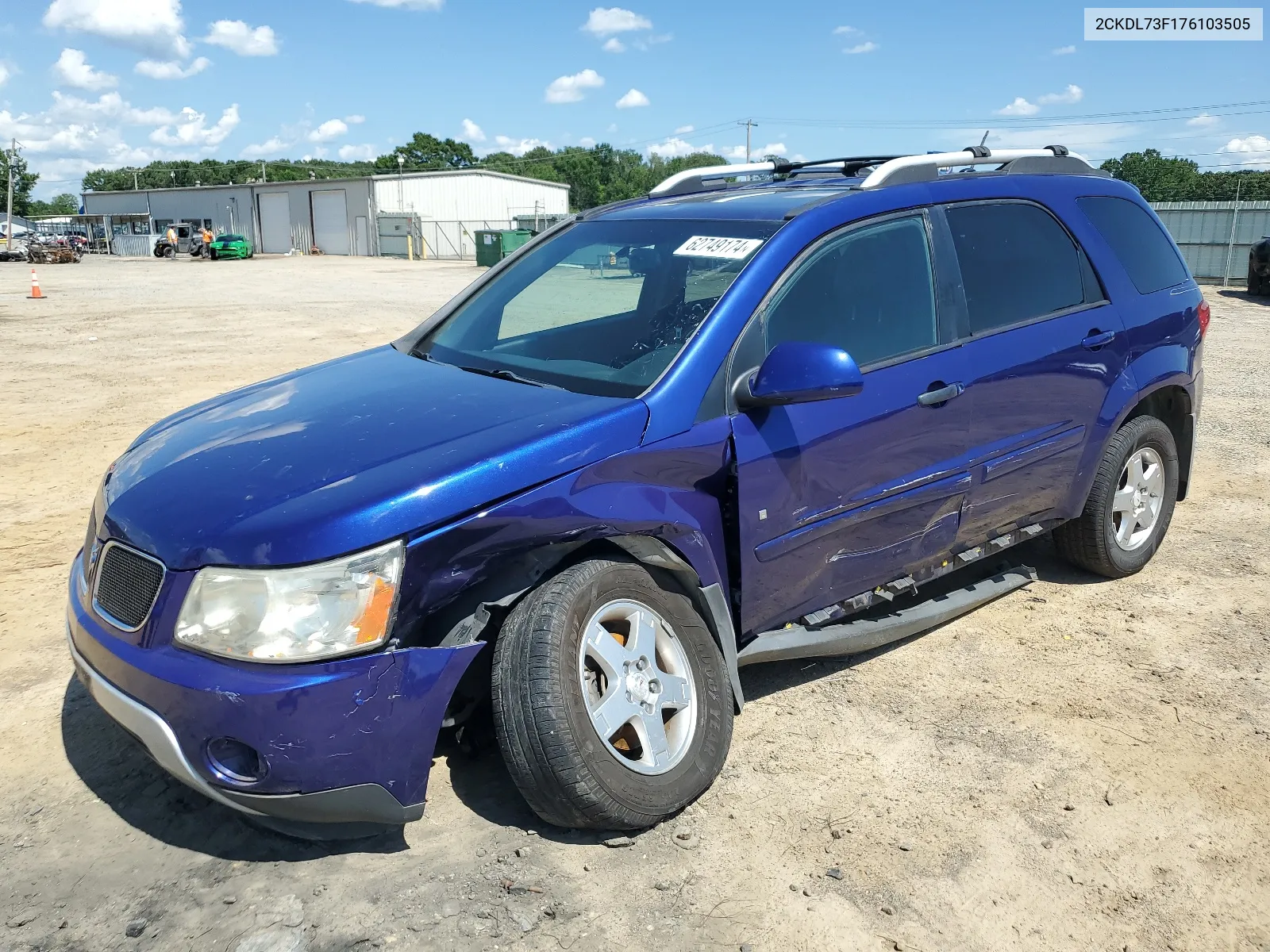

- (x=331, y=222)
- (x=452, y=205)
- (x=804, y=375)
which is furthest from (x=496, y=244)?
(x=804, y=375)

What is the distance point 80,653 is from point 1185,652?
4100mm

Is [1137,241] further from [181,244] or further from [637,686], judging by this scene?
[181,244]

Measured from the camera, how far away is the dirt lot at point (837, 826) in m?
2.57

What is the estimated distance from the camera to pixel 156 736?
2.56 metres

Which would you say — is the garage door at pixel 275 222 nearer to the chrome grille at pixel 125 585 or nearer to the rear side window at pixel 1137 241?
the rear side window at pixel 1137 241

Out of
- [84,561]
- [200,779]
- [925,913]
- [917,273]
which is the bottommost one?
[925,913]

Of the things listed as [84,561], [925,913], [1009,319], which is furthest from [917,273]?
[84,561]

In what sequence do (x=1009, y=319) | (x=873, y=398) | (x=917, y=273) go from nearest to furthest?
Result: 1. (x=873, y=398)
2. (x=917, y=273)
3. (x=1009, y=319)

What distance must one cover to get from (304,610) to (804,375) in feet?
5.13

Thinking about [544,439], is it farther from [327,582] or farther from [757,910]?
[757,910]

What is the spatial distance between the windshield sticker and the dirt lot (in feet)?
5.40

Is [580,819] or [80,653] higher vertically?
[80,653]

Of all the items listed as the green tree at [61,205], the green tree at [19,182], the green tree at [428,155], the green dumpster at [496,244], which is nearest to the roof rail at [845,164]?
the green dumpster at [496,244]

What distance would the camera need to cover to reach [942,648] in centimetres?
425
